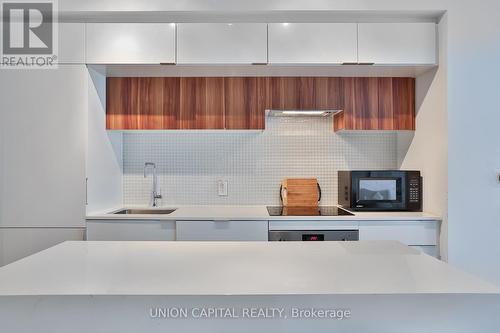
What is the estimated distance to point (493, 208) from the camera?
7.64 ft

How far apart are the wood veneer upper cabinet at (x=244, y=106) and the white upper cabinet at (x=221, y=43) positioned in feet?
0.99

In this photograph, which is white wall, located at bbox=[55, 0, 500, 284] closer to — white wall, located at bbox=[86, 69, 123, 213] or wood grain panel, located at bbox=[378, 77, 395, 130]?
wood grain panel, located at bbox=[378, 77, 395, 130]

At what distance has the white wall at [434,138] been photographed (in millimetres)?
2365

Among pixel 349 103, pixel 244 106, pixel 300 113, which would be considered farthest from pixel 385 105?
pixel 244 106

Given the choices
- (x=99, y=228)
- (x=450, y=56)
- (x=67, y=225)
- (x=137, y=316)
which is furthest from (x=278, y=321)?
(x=450, y=56)

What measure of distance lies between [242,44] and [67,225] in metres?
1.80

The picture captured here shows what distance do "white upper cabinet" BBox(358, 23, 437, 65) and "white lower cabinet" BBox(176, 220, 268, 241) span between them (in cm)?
144

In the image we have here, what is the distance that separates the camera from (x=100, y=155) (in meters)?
2.67

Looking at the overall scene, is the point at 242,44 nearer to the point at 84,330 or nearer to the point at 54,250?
the point at 54,250

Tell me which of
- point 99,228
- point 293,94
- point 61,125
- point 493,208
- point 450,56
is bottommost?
point 99,228

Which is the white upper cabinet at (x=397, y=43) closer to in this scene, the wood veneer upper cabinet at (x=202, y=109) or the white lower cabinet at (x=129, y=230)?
the wood veneer upper cabinet at (x=202, y=109)

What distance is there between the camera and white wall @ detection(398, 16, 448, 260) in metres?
2.37

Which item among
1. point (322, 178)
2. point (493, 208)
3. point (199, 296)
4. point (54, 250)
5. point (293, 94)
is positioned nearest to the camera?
point (199, 296)

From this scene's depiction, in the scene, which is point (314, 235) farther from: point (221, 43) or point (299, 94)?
point (221, 43)
